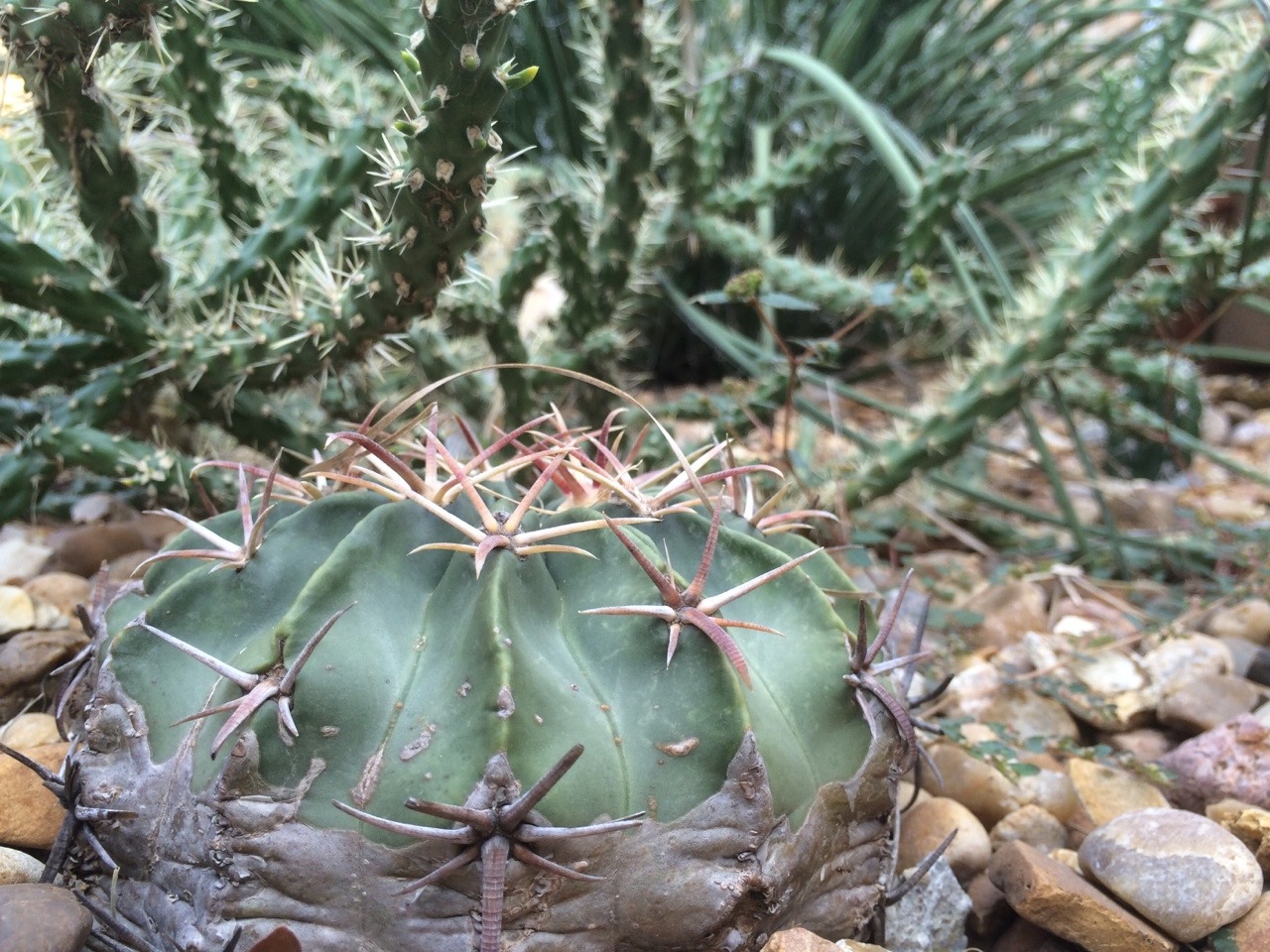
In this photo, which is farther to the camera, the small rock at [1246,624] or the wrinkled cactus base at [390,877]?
the small rock at [1246,624]

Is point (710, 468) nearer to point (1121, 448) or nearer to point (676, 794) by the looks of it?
point (676, 794)

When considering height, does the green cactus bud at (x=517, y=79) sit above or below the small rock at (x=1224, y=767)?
above

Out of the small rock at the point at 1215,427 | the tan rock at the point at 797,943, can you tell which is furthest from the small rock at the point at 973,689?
the small rock at the point at 1215,427

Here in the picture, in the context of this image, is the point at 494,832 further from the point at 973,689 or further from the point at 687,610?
the point at 973,689

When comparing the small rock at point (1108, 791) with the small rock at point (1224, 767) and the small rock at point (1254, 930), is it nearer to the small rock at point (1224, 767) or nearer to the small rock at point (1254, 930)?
the small rock at point (1224, 767)

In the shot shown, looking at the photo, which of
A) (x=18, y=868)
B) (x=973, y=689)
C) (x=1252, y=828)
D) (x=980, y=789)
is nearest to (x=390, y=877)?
(x=18, y=868)

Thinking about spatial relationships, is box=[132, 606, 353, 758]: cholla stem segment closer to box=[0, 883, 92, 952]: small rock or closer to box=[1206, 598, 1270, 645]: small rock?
box=[0, 883, 92, 952]: small rock
